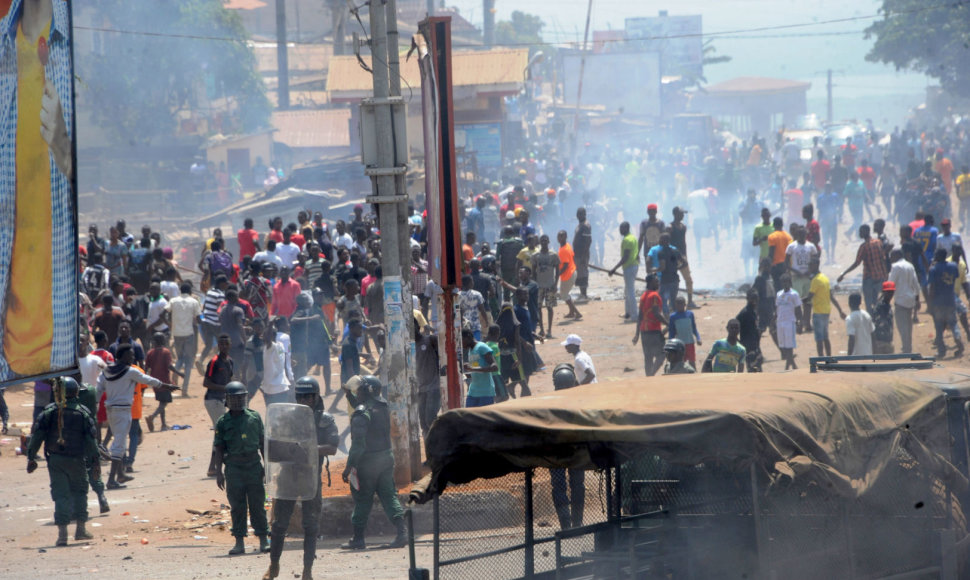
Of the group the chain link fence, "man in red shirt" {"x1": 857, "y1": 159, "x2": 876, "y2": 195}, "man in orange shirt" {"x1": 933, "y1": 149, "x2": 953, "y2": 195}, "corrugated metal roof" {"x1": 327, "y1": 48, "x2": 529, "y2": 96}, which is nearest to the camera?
the chain link fence

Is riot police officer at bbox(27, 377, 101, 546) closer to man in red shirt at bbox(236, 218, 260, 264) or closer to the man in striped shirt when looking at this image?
the man in striped shirt

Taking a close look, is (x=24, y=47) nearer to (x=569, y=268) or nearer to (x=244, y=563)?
(x=244, y=563)

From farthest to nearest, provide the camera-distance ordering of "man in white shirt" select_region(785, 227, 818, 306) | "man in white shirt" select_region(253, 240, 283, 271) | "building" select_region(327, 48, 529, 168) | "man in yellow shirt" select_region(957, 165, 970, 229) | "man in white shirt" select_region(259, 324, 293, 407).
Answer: "building" select_region(327, 48, 529, 168), "man in yellow shirt" select_region(957, 165, 970, 229), "man in white shirt" select_region(253, 240, 283, 271), "man in white shirt" select_region(785, 227, 818, 306), "man in white shirt" select_region(259, 324, 293, 407)

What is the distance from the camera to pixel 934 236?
16.6m

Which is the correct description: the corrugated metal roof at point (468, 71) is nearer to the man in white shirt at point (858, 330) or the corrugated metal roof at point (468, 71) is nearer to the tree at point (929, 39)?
the tree at point (929, 39)

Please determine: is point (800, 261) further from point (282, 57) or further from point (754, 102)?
point (754, 102)

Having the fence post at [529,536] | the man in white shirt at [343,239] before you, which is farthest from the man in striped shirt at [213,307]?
the fence post at [529,536]

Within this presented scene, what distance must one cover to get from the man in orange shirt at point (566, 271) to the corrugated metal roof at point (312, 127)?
30.0 m

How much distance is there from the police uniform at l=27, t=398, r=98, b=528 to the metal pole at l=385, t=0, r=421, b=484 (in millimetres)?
2801

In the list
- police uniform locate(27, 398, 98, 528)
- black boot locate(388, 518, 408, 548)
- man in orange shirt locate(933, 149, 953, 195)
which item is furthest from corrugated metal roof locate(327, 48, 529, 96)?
black boot locate(388, 518, 408, 548)

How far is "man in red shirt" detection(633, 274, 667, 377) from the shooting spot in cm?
1381

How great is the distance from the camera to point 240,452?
891 cm

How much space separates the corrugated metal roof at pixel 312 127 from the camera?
47956mm

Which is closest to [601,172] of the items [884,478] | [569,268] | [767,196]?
[767,196]
